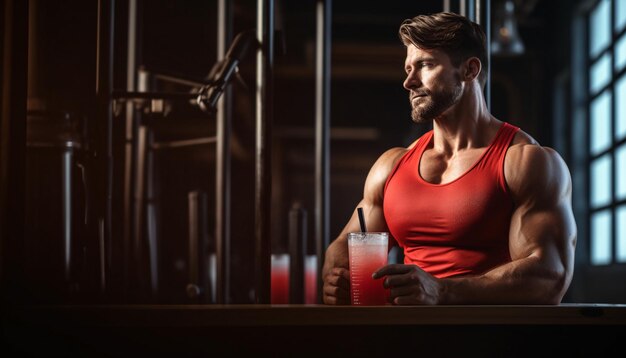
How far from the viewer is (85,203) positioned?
1809mm

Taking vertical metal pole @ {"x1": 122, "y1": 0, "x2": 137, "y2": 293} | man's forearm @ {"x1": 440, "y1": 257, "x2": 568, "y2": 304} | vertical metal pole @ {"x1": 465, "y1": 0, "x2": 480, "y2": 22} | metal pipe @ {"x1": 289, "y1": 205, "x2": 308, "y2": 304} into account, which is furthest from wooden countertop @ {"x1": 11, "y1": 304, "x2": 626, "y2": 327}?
vertical metal pole @ {"x1": 122, "y1": 0, "x2": 137, "y2": 293}

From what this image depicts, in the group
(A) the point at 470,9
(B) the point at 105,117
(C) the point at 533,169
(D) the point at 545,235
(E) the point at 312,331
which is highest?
(A) the point at 470,9

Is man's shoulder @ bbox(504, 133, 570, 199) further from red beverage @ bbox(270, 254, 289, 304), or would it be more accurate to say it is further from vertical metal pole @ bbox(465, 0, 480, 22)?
red beverage @ bbox(270, 254, 289, 304)

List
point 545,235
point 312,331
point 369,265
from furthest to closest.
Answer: point 545,235
point 369,265
point 312,331

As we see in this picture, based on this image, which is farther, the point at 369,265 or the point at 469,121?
the point at 469,121

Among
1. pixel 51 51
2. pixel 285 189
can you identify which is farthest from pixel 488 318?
pixel 285 189

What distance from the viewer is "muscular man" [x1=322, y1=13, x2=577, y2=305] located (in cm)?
174

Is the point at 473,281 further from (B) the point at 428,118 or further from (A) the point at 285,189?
(A) the point at 285,189

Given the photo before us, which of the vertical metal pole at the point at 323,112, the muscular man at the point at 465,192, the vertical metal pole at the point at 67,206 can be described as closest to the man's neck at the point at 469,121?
the muscular man at the point at 465,192

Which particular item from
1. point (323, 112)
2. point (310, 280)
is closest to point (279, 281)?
point (310, 280)

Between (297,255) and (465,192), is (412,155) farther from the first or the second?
(297,255)

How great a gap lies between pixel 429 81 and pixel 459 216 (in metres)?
0.34

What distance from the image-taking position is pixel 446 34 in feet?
6.44

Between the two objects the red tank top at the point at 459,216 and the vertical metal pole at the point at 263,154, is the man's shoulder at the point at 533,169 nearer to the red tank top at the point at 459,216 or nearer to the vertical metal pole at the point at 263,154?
the red tank top at the point at 459,216
